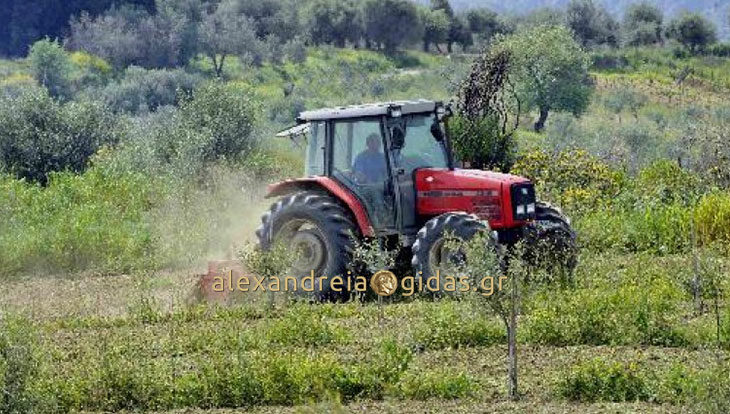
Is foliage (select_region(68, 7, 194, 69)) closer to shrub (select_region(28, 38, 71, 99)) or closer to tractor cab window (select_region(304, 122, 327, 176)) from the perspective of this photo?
shrub (select_region(28, 38, 71, 99))

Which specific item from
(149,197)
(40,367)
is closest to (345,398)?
(40,367)

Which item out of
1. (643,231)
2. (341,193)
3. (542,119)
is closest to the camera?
(341,193)

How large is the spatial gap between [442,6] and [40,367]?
6943 centimetres

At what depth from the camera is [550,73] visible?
4478cm

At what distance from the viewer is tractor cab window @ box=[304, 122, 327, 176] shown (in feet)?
44.2

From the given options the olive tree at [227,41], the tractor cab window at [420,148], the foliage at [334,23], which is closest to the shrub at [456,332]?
the tractor cab window at [420,148]

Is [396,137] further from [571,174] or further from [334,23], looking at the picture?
[334,23]

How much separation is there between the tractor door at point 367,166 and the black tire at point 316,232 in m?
0.29

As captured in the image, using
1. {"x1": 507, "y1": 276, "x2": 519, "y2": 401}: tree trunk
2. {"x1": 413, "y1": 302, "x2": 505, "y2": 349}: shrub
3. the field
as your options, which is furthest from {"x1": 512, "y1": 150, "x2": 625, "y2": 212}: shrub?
{"x1": 507, "y1": 276, "x2": 519, "y2": 401}: tree trunk

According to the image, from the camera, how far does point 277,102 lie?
144ft

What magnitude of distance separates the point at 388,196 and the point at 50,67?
121 ft

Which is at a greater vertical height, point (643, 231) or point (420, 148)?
point (420, 148)

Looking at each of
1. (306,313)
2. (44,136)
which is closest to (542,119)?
(44,136)

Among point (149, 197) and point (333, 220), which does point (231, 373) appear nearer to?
point (333, 220)
